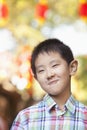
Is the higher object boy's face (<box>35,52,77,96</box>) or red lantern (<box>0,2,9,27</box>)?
red lantern (<box>0,2,9,27</box>)

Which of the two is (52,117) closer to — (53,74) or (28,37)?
(53,74)

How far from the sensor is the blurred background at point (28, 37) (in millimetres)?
2666

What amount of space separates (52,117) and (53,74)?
0.40 feet

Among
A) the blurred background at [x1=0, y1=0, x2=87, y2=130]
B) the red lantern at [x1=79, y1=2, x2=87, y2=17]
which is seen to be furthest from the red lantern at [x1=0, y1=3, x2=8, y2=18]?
the red lantern at [x1=79, y1=2, x2=87, y2=17]

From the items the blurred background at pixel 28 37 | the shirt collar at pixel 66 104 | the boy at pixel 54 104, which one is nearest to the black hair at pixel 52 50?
the boy at pixel 54 104

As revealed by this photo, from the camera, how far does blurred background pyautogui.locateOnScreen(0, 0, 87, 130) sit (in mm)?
2666

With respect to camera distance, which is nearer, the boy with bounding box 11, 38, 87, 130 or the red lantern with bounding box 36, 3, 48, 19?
the boy with bounding box 11, 38, 87, 130

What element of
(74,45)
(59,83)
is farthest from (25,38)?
(59,83)

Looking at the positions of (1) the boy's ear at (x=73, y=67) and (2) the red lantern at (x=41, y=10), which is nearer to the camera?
(1) the boy's ear at (x=73, y=67)

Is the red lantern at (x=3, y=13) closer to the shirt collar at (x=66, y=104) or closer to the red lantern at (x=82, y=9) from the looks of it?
the red lantern at (x=82, y=9)

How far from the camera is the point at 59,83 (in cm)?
121

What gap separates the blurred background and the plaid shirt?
145 centimetres

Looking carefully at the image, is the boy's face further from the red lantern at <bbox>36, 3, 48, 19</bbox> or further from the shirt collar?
the red lantern at <bbox>36, 3, 48, 19</bbox>

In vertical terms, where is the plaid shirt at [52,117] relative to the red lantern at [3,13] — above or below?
A: below
